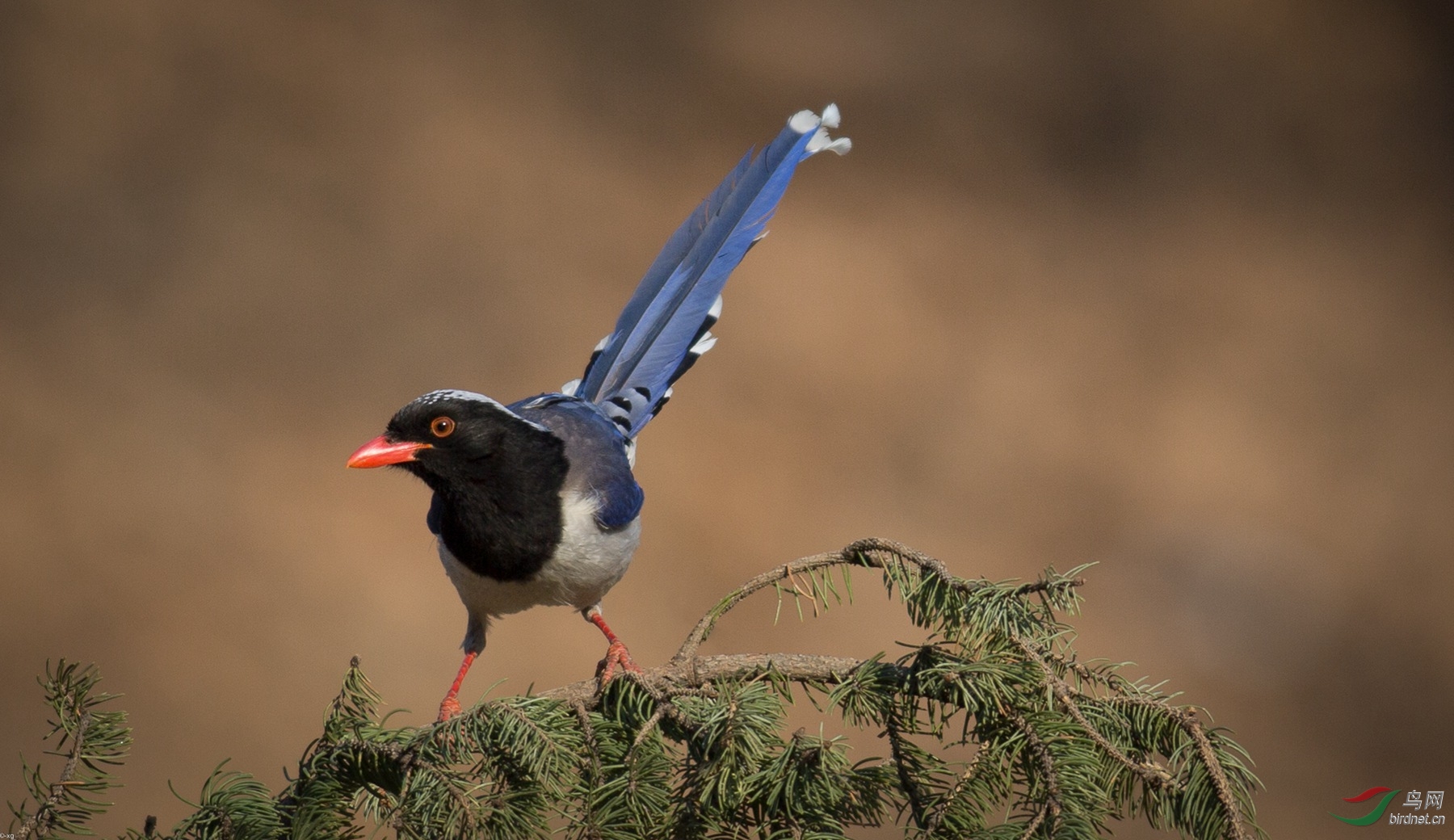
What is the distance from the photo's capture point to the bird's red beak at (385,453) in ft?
5.43

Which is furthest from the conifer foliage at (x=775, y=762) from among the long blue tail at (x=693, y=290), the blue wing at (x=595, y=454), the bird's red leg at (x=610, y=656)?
the long blue tail at (x=693, y=290)

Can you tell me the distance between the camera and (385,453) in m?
1.68

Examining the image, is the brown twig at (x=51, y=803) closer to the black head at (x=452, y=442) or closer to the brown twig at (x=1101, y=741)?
the black head at (x=452, y=442)

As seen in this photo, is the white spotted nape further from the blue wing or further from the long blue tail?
the long blue tail

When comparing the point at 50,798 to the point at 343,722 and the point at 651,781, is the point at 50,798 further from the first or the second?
the point at 651,781

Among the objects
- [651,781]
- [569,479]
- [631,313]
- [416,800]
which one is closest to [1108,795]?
[651,781]

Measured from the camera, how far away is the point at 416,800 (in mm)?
1117

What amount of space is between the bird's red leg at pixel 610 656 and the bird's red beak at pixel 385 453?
41 centimetres

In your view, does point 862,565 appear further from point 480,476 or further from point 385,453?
point 385,453

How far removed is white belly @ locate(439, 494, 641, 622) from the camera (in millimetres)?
1708

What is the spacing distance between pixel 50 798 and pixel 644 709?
1.89 feet

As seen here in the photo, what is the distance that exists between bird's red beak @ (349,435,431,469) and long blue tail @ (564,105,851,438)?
537 mm

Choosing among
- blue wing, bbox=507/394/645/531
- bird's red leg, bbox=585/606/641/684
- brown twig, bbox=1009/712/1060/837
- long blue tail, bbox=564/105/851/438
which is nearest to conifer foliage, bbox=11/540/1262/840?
brown twig, bbox=1009/712/1060/837

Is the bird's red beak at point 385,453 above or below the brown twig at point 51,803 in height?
above
